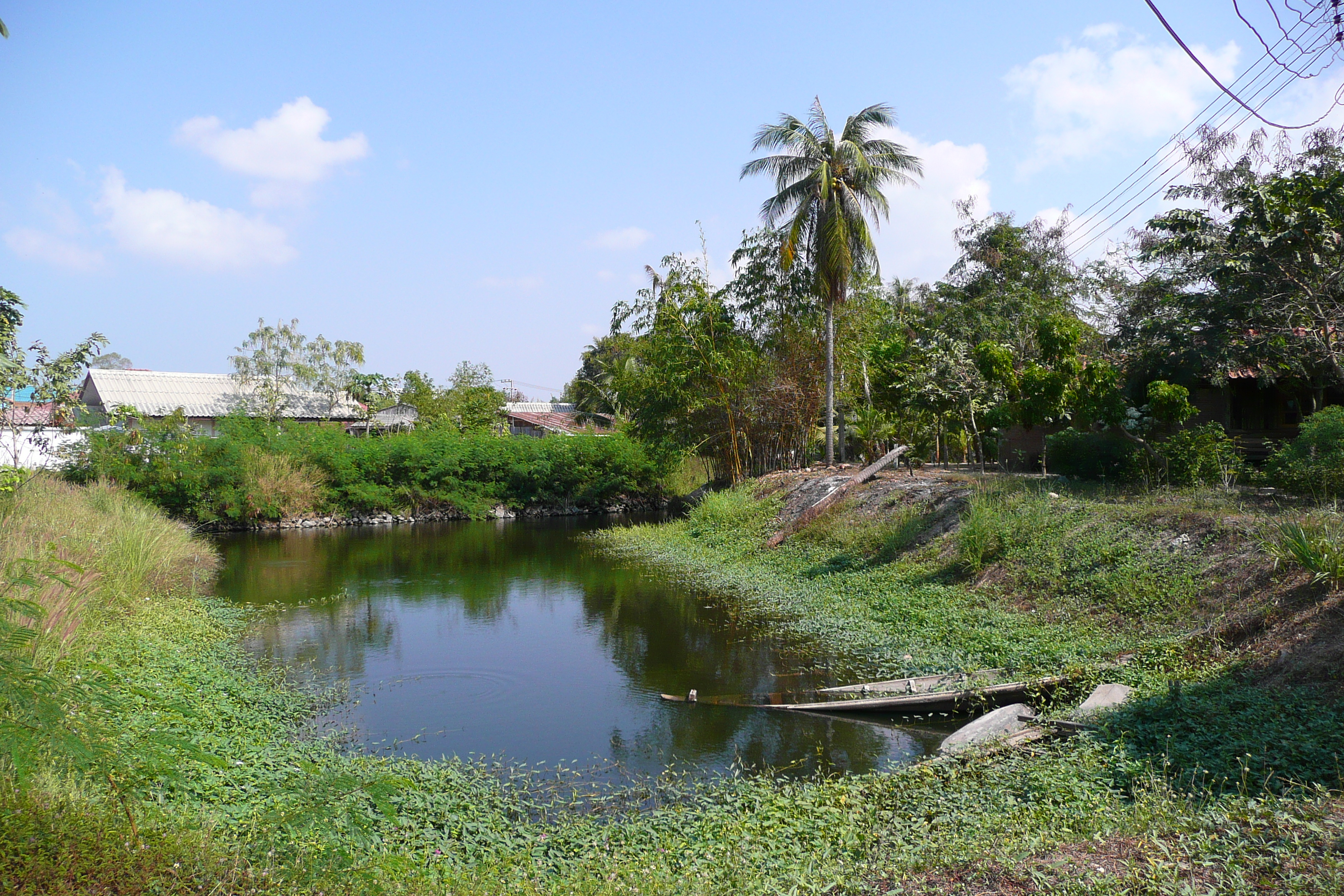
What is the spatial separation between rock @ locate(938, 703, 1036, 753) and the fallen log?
1040 centimetres

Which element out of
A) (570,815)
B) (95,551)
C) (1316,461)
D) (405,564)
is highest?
(1316,461)

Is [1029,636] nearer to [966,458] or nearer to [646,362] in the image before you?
[966,458]

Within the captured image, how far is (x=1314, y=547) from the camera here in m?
7.63

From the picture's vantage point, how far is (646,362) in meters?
30.6

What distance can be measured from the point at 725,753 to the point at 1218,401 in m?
16.1

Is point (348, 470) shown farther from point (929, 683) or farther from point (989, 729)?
point (989, 729)

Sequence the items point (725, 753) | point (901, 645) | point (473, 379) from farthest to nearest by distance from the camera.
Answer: point (473, 379) < point (901, 645) < point (725, 753)

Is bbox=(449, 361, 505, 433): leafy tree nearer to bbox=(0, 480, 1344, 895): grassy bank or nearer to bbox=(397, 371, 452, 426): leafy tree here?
bbox=(397, 371, 452, 426): leafy tree

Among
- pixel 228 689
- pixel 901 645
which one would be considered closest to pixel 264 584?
pixel 228 689

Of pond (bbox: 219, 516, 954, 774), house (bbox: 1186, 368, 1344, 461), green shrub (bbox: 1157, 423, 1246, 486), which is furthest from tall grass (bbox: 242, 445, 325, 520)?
house (bbox: 1186, 368, 1344, 461)

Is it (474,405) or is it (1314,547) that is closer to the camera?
(1314,547)

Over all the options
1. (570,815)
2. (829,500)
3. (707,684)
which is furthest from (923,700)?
(829,500)

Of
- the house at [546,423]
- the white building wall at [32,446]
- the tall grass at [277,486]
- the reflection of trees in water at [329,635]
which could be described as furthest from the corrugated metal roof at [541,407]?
the reflection of trees in water at [329,635]

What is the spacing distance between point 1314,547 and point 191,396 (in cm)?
4094
